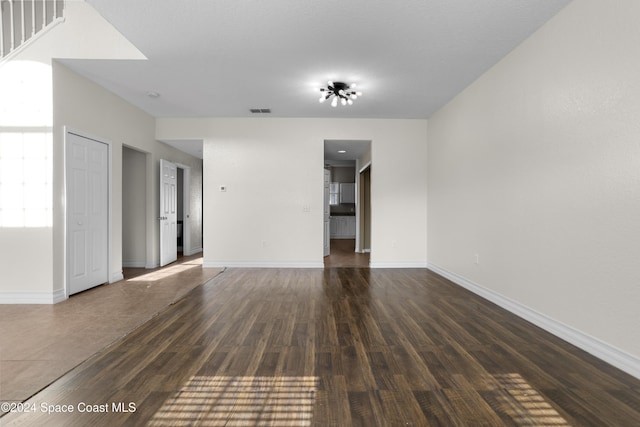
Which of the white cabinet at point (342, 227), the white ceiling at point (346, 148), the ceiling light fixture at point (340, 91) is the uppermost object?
the ceiling light fixture at point (340, 91)

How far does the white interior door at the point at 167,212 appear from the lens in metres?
6.17

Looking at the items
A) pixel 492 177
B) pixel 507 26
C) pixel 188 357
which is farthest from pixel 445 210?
pixel 188 357

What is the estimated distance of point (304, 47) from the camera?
11.1 feet

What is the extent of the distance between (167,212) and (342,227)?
621 centimetres

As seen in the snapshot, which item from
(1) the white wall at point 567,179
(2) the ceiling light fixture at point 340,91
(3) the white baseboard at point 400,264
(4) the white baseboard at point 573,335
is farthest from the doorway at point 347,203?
(4) the white baseboard at point 573,335

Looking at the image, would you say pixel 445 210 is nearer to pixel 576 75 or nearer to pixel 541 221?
pixel 541 221

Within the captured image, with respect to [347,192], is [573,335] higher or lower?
lower

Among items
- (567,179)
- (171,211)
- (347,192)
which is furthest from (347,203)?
(567,179)

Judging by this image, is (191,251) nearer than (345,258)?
No

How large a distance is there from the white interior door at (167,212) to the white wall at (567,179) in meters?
5.56

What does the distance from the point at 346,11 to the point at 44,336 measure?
390 cm

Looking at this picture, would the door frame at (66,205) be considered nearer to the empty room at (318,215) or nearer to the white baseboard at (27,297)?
the empty room at (318,215)

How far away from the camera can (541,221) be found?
2.96 m

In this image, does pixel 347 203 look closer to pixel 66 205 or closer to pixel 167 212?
pixel 167 212
